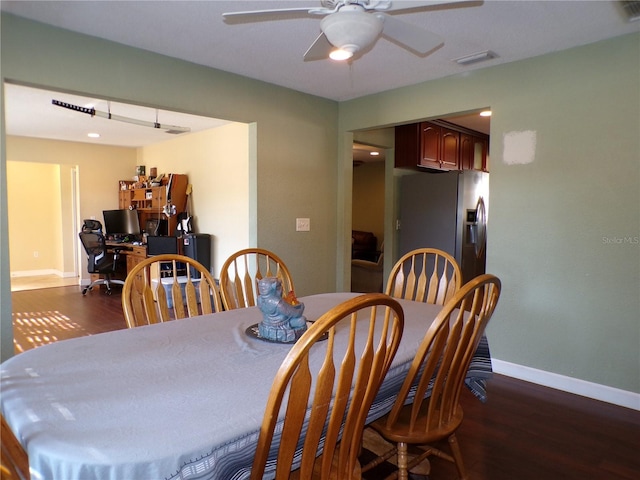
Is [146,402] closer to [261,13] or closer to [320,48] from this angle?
[261,13]

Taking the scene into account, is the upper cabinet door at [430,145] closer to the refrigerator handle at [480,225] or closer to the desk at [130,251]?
the refrigerator handle at [480,225]

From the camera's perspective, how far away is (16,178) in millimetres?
7445

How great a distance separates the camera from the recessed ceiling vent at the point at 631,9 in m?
2.12

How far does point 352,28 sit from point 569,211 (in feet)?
6.84

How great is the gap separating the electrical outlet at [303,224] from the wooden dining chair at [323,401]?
8.91ft

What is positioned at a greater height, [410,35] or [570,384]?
[410,35]

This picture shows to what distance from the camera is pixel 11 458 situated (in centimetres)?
89

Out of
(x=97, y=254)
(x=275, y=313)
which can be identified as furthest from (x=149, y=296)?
(x=97, y=254)

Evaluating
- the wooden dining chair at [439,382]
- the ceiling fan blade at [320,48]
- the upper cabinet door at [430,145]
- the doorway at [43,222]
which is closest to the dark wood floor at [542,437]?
the wooden dining chair at [439,382]

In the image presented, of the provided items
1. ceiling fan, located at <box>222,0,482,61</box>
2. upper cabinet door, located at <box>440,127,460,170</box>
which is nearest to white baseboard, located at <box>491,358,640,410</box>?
ceiling fan, located at <box>222,0,482,61</box>

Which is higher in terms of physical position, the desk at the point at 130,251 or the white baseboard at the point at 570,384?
the desk at the point at 130,251

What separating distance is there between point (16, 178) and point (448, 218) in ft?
24.6

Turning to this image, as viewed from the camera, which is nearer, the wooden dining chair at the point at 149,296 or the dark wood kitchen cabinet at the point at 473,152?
the wooden dining chair at the point at 149,296

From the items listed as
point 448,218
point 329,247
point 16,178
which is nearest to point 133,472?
point 329,247
